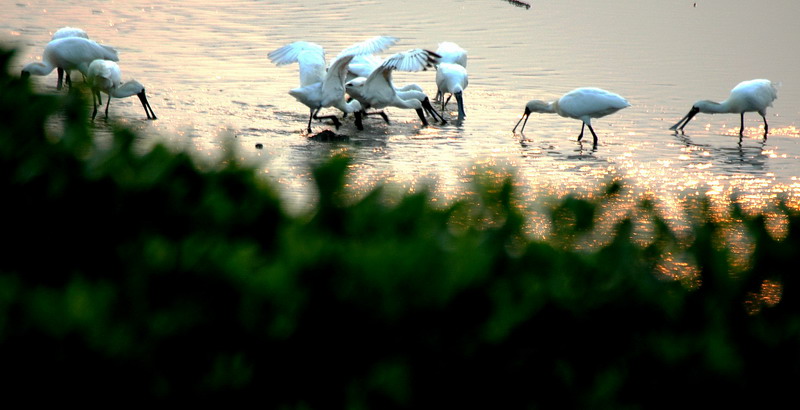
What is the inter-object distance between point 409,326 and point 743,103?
1077cm

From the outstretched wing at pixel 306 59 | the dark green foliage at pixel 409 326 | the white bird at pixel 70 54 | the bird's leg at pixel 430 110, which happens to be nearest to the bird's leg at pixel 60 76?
the white bird at pixel 70 54

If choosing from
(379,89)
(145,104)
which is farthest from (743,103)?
(145,104)

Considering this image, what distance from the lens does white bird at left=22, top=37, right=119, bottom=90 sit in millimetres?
12391

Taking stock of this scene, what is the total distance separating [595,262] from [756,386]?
0.40 m

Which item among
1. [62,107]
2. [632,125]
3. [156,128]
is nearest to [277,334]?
[62,107]

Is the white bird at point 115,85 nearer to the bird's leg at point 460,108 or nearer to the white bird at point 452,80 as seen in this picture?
the bird's leg at point 460,108

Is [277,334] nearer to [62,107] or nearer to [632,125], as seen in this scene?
[62,107]

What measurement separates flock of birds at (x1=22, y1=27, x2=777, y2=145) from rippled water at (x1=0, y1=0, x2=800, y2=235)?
268 millimetres

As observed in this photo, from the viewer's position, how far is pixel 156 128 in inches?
421

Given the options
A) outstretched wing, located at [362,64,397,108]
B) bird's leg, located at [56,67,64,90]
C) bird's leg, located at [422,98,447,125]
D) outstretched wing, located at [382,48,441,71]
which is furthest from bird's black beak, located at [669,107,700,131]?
bird's leg, located at [56,67,64,90]

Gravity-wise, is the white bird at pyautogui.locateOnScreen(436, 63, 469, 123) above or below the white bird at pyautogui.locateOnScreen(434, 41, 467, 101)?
below

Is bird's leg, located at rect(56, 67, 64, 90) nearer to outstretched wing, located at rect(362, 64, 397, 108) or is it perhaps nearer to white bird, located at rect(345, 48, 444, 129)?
white bird, located at rect(345, 48, 444, 129)

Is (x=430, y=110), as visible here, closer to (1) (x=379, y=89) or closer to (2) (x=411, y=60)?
(1) (x=379, y=89)

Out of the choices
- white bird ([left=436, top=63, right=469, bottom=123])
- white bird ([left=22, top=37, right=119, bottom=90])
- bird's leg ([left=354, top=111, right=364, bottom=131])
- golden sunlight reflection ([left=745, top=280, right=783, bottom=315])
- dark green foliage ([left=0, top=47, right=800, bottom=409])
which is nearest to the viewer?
dark green foliage ([left=0, top=47, right=800, bottom=409])
